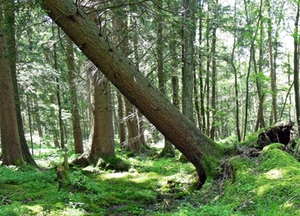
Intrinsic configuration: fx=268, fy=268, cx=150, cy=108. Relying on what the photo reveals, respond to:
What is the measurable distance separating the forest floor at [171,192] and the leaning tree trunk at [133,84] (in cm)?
57

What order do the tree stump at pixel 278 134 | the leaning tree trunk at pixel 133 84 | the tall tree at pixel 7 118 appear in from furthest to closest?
the tall tree at pixel 7 118 → the tree stump at pixel 278 134 → the leaning tree trunk at pixel 133 84

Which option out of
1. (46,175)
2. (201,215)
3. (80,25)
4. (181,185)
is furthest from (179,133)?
(46,175)

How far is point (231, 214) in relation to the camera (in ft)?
9.75

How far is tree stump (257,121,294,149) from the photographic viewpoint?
5.53m

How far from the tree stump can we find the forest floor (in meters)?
0.75

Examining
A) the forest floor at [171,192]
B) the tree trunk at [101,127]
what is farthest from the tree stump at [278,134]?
the tree trunk at [101,127]

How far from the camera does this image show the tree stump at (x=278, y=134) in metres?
5.53

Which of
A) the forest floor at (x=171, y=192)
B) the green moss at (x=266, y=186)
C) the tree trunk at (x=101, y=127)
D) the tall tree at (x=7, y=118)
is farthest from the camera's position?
the tree trunk at (x=101, y=127)

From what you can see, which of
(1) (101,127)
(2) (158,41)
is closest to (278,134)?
(2) (158,41)

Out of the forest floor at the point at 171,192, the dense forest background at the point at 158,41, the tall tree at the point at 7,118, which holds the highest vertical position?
the dense forest background at the point at 158,41

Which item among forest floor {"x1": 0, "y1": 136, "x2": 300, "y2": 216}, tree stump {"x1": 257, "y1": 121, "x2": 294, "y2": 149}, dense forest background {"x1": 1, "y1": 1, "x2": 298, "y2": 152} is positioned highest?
dense forest background {"x1": 1, "y1": 1, "x2": 298, "y2": 152}

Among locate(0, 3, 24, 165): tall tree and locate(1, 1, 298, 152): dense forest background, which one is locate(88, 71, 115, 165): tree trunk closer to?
locate(1, 1, 298, 152): dense forest background

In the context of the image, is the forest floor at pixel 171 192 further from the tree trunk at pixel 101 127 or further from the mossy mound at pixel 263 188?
the tree trunk at pixel 101 127

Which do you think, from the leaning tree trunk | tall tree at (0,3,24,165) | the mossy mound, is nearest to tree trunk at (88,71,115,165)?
tall tree at (0,3,24,165)
